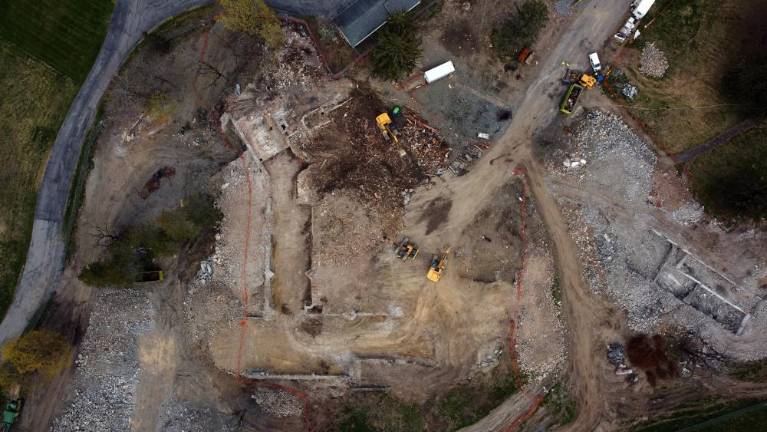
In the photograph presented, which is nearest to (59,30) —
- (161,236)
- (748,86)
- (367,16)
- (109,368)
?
(161,236)

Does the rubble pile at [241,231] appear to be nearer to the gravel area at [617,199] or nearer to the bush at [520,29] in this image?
the bush at [520,29]

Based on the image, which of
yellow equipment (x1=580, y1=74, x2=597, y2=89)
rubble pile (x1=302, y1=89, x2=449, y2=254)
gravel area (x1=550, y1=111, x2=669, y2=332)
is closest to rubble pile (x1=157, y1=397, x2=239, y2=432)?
rubble pile (x1=302, y1=89, x2=449, y2=254)

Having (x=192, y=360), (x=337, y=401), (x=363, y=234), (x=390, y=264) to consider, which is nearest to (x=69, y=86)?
(x=192, y=360)

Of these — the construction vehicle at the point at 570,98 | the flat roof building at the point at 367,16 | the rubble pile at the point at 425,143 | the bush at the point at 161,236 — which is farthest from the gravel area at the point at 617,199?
the bush at the point at 161,236

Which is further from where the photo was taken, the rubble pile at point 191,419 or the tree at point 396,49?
the rubble pile at point 191,419

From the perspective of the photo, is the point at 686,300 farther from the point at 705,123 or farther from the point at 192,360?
the point at 192,360

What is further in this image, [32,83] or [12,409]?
[32,83]

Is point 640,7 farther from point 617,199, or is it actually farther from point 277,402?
point 277,402
